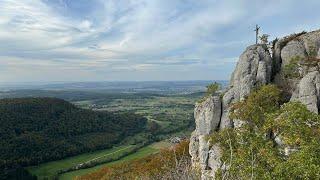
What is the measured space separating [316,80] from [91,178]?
189 ft

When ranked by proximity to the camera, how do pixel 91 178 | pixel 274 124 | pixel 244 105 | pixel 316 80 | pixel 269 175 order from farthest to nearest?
pixel 91 178 < pixel 244 105 < pixel 316 80 < pixel 274 124 < pixel 269 175

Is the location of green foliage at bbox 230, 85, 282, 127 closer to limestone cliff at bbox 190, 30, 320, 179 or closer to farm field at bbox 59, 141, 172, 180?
limestone cliff at bbox 190, 30, 320, 179

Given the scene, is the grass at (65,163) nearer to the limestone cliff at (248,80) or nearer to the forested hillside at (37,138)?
the forested hillside at (37,138)

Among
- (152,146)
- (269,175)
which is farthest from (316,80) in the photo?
(152,146)

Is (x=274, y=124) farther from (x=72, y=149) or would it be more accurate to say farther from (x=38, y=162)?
(x=72, y=149)

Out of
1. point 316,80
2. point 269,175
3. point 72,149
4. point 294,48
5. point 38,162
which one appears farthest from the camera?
point 72,149

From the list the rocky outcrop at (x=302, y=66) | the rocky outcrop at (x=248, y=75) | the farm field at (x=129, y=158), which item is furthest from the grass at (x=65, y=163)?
the rocky outcrop at (x=302, y=66)

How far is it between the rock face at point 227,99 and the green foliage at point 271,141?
202 cm

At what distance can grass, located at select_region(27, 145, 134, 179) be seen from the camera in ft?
428

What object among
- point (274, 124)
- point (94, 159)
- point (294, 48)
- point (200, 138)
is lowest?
point (94, 159)

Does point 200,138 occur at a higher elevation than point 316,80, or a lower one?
lower

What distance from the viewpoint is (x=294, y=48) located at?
167 ft

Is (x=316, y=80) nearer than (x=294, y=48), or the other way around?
(x=316, y=80)

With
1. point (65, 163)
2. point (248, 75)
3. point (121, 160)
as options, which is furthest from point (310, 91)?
point (65, 163)
